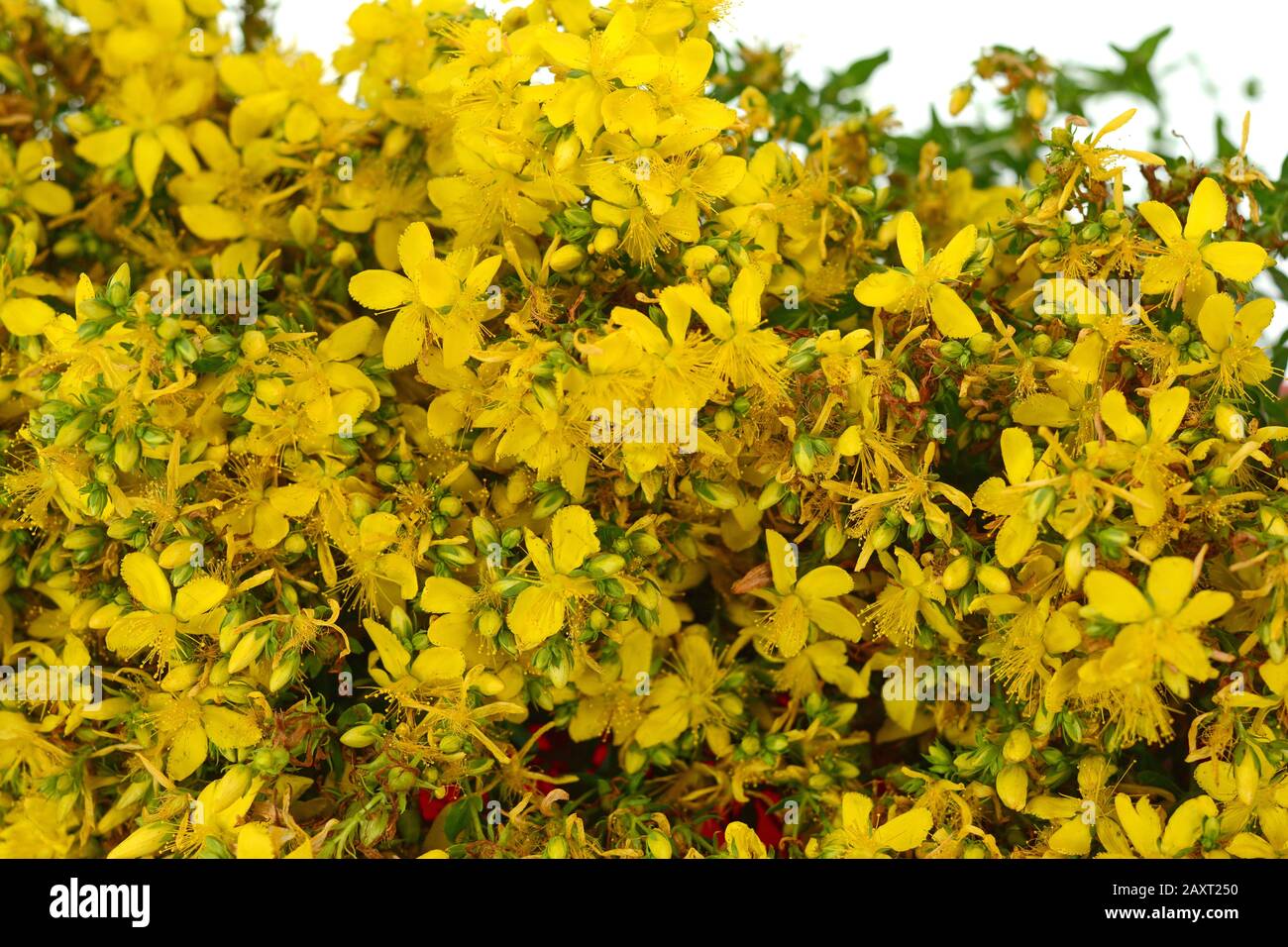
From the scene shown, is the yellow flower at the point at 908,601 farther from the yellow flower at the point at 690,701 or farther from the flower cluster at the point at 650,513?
the yellow flower at the point at 690,701

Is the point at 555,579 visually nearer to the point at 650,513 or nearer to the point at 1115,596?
the point at 650,513

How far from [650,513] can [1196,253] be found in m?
0.60

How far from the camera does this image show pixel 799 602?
3.91 ft

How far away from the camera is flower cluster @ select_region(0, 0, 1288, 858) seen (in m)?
1.06

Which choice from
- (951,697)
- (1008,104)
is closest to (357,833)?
(951,697)

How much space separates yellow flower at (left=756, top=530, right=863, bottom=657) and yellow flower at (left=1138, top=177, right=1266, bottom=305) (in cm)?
42

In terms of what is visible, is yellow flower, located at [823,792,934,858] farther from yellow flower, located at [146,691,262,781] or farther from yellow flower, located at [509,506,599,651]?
yellow flower, located at [146,691,262,781]

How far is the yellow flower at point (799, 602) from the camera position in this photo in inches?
45.6

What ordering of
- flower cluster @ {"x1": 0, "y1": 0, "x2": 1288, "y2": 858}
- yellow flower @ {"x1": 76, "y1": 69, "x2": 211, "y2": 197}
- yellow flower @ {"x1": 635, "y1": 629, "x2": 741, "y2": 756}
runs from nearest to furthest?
flower cluster @ {"x1": 0, "y1": 0, "x2": 1288, "y2": 858}, yellow flower @ {"x1": 635, "y1": 629, "x2": 741, "y2": 756}, yellow flower @ {"x1": 76, "y1": 69, "x2": 211, "y2": 197}

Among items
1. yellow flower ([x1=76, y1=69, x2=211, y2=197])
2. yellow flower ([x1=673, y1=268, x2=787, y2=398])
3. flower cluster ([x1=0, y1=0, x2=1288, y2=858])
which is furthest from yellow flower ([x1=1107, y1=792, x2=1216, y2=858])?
yellow flower ([x1=76, y1=69, x2=211, y2=197])

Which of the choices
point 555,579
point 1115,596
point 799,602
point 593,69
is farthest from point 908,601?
point 593,69

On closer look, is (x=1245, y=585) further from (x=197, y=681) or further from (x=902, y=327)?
(x=197, y=681)

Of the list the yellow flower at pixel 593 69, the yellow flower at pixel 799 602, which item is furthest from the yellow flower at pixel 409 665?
the yellow flower at pixel 593 69
